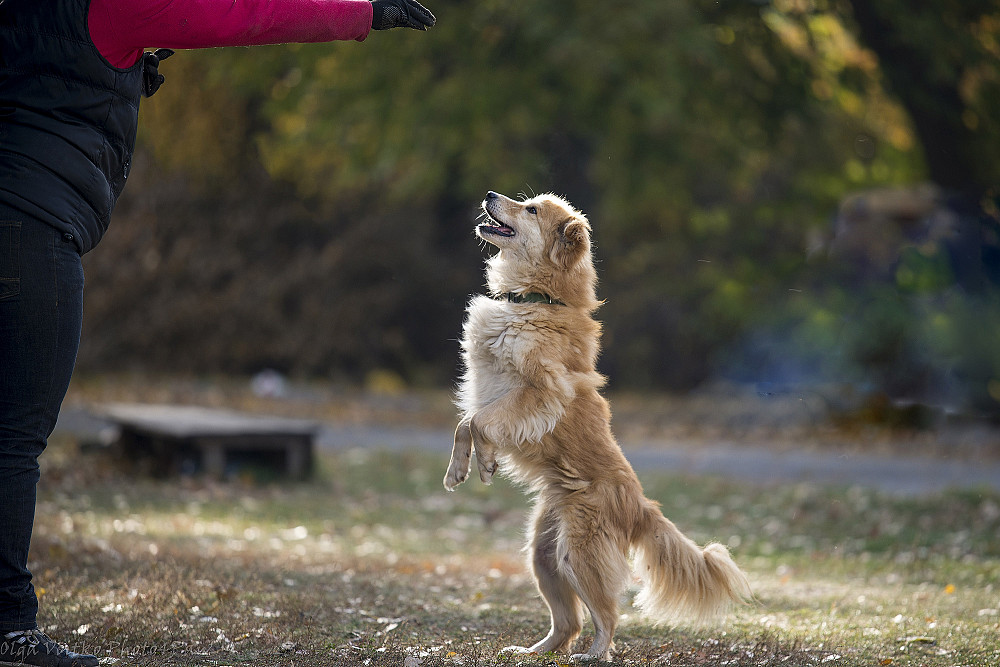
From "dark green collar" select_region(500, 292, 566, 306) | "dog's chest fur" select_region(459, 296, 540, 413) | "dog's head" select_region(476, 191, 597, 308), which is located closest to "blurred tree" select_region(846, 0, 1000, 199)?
"dog's head" select_region(476, 191, 597, 308)

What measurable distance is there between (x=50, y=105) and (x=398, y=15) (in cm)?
129

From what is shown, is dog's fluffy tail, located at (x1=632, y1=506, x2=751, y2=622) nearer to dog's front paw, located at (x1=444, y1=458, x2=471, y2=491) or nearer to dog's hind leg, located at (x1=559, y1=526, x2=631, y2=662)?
dog's hind leg, located at (x1=559, y1=526, x2=631, y2=662)

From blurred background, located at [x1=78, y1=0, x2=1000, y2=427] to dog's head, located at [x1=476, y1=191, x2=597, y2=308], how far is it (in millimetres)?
7004

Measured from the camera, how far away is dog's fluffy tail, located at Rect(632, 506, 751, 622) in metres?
4.06

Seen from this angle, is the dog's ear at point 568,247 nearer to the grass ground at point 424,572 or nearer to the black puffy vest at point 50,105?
the grass ground at point 424,572

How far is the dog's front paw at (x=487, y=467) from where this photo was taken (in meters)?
4.11

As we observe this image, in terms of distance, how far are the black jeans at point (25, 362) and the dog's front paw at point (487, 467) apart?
5.34 ft

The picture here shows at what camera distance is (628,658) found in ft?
13.4

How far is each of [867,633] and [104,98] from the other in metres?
3.85

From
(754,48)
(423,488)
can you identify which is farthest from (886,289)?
(423,488)

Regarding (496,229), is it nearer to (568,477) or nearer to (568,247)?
(568,247)

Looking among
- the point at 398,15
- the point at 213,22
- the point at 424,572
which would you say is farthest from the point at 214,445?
the point at 213,22

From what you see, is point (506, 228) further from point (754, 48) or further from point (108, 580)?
point (754, 48)

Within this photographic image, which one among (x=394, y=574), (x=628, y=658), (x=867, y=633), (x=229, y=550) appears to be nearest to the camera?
(x=628, y=658)
